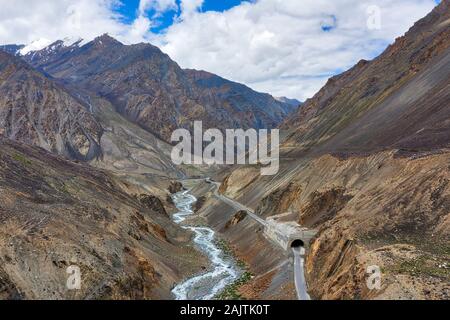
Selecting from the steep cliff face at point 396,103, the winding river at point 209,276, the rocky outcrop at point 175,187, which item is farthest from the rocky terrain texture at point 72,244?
the rocky outcrop at point 175,187

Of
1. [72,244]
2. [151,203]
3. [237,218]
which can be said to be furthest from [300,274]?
[151,203]

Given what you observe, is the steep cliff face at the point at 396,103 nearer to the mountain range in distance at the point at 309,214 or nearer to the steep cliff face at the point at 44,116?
the mountain range in distance at the point at 309,214

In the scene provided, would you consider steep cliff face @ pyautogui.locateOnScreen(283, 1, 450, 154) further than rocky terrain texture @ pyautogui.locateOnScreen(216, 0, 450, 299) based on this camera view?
Yes

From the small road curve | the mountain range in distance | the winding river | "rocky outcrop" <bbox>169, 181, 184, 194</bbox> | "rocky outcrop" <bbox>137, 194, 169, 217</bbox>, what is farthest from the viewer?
"rocky outcrop" <bbox>169, 181, 184, 194</bbox>

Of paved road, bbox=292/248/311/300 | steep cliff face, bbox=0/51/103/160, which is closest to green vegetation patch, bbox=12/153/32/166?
paved road, bbox=292/248/311/300

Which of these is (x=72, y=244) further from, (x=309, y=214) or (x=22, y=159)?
(x=309, y=214)

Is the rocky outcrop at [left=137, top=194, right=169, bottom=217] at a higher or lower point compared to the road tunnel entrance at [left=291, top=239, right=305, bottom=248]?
higher

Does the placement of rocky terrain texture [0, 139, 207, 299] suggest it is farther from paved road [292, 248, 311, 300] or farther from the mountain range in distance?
paved road [292, 248, 311, 300]

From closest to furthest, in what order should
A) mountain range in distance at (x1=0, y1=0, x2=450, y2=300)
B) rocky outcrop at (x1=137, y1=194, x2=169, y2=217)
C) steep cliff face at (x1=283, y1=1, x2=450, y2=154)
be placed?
mountain range in distance at (x1=0, y1=0, x2=450, y2=300) → steep cliff face at (x1=283, y1=1, x2=450, y2=154) → rocky outcrop at (x1=137, y1=194, x2=169, y2=217)
